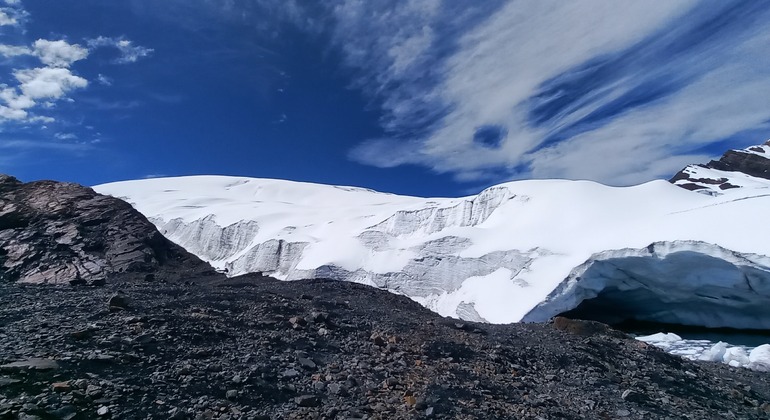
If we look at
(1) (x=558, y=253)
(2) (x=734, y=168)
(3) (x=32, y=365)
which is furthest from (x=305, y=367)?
(2) (x=734, y=168)

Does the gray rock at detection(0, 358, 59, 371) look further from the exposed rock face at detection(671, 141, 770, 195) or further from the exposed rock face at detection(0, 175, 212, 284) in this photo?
the exposed rock face at detection(671, 141, 770, 195)

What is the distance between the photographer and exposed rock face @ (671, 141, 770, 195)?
4525 centimetres

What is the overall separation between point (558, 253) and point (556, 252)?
0.08 metres

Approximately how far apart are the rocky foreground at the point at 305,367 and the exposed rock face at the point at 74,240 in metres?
4.63

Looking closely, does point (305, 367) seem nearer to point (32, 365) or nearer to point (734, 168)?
point (32, 365)

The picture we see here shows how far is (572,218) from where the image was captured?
50.9 ft

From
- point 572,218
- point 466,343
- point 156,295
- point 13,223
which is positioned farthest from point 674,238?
point 13,223

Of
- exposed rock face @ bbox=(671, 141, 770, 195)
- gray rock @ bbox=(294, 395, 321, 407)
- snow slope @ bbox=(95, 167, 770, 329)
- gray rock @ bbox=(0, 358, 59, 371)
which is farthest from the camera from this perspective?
exposed rock face @ bbox=(671, 141, 770, 195)

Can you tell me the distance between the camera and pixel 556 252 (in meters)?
14.1

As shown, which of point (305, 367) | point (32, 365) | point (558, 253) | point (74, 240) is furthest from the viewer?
point (74, 240)

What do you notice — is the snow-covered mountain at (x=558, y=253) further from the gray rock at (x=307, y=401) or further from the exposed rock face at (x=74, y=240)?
the gray rock at (x=307, y=401)

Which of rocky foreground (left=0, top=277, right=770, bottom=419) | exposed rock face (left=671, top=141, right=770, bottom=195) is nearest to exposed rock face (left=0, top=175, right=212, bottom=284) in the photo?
rocky foreground (left=0, top=277, right=770, bottom=419)

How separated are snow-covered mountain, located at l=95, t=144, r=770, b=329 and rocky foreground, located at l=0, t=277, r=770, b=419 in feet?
12.5

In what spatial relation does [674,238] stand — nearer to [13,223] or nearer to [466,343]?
[466,343]
